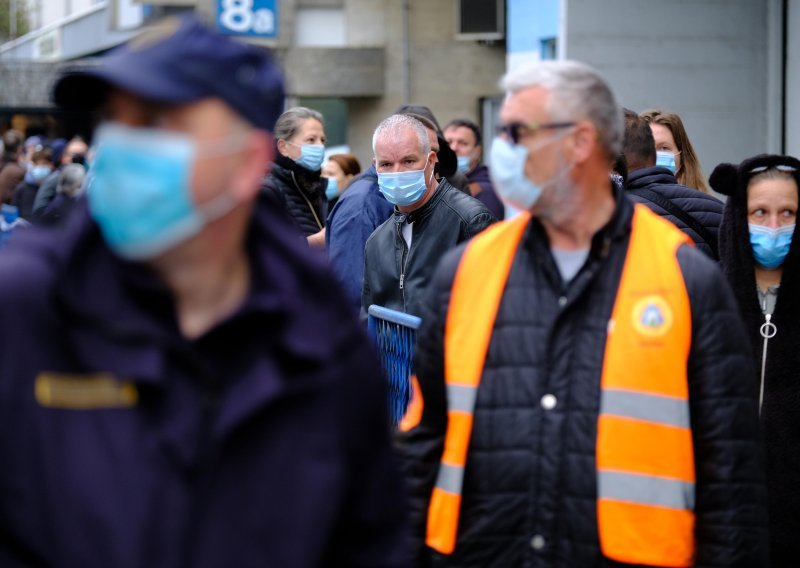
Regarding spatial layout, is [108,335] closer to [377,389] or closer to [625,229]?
[377,389]

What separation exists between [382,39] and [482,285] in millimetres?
19682

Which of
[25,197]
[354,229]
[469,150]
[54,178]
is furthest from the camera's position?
[25,197]

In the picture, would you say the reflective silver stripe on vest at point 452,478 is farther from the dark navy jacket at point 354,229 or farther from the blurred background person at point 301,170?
the blurred background person at point 301,170

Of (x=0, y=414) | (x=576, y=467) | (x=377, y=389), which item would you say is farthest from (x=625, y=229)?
(x=0, y=414)

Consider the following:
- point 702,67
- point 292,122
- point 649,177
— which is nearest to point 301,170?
point 292,122

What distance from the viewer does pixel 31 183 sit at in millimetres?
18797

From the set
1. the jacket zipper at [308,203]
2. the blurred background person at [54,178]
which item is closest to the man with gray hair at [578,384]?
the jacket zipper at [308,203]

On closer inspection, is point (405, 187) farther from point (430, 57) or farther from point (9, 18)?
point (9, 18)

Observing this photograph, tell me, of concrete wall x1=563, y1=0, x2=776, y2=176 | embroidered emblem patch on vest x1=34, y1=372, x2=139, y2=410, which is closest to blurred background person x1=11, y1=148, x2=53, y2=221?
concrete wall x1=563, y1=0, x2=776, y2=176

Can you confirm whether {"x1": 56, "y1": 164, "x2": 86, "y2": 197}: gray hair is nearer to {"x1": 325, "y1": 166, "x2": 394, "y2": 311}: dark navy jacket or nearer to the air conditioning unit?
{"x1": 325, "y1": 166, "x2": 394, "y2": 311}: dark navy jacket

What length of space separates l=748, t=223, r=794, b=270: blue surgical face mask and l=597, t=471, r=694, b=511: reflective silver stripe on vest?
189 cm

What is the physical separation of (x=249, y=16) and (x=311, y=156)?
26.2 ft

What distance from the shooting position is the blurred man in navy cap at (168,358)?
2.16 metres

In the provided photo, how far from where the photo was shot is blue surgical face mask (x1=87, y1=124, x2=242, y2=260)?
2198 millimetres
